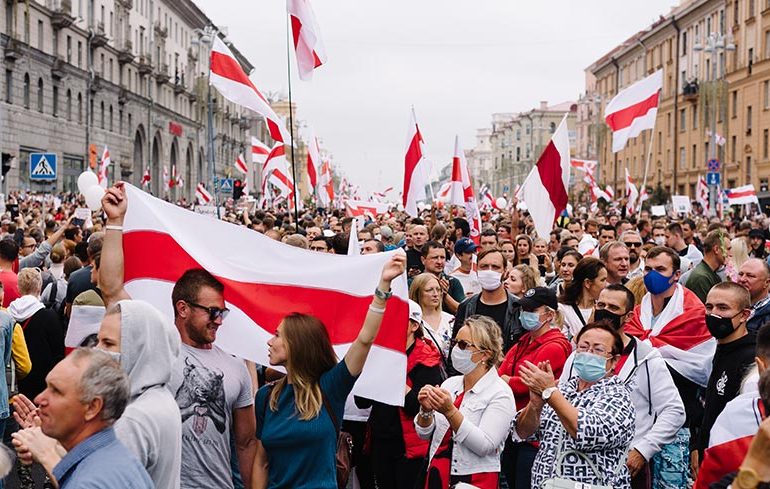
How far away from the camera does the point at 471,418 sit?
6094 millimetres

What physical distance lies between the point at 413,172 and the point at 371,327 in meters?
14.0

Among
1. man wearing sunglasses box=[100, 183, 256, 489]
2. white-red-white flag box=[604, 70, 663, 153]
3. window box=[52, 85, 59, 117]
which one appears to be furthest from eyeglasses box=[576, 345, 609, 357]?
window box=[52, 85, 59, 117]

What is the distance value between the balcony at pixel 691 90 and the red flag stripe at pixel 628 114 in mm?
52438

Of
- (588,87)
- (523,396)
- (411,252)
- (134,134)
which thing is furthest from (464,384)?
(588,87)

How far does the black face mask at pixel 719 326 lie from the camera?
22.5ft

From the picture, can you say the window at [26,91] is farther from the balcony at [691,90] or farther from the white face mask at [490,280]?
the white face mask at [490,280]

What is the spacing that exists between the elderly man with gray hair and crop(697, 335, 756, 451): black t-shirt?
12.8ft

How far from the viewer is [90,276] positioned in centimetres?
927

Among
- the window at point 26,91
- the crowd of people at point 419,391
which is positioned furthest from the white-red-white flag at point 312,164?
the window at point 26,91

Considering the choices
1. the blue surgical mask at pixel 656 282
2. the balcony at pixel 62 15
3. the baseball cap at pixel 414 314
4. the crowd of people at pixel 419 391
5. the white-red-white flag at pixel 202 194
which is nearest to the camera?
the crowd of people at pixel 419 391

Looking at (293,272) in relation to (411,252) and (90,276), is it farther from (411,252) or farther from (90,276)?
(411,252)

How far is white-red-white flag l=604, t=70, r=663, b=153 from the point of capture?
20109 mm

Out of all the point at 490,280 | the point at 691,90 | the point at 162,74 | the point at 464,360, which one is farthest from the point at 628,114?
the point at 162,74

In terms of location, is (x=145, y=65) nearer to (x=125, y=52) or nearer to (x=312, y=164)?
(x=125, y=52)
